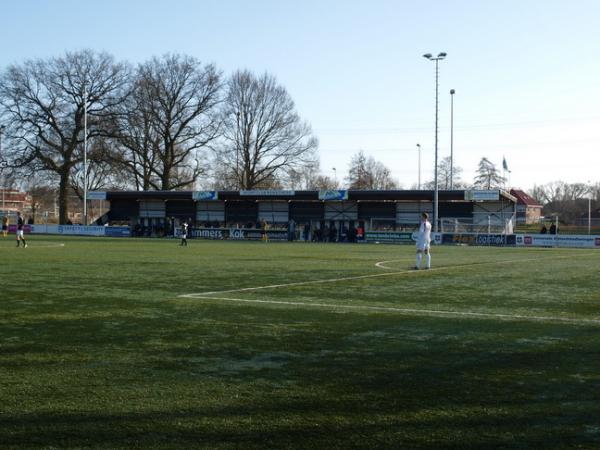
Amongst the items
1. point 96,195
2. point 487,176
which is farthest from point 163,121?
point 487,176

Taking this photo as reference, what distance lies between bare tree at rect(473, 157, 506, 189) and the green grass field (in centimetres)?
8986

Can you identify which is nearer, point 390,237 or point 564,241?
point 564,241

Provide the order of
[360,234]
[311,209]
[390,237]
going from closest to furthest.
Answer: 1. [390,237]
2. [360,234]
3. [311,209]

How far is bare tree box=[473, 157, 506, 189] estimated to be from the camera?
100125 millimetres

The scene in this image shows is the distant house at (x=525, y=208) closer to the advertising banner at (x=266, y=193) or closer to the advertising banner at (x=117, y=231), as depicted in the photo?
the advertising banner at (x=266, y=193)

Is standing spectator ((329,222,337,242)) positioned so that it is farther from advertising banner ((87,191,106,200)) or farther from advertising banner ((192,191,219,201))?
advertising banner ((87,191,106,200))

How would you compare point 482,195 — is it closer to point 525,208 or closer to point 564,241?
point 564,241

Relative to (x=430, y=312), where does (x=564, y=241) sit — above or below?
above

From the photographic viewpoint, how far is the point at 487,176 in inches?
3962

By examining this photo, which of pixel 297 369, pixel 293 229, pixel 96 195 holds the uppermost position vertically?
pixel 96 195

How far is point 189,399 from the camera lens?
18.5ft

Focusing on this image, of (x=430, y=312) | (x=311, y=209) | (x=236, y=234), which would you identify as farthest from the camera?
(x=311, y=209)

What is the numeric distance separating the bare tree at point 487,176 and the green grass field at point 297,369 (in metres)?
89.9

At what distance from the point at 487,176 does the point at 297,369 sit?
9859cm
